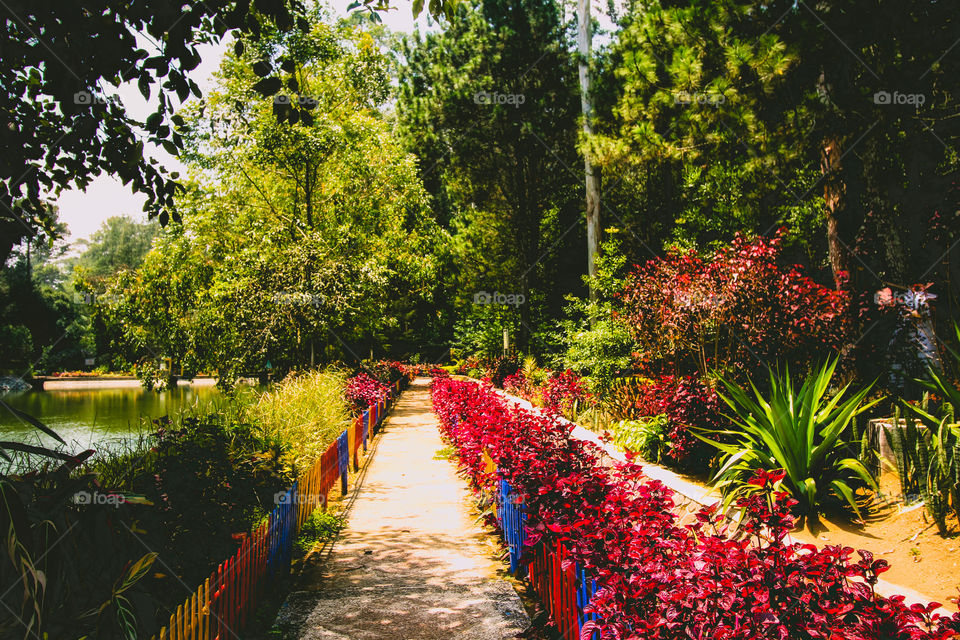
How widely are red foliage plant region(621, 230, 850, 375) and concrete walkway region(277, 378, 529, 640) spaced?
375 cm

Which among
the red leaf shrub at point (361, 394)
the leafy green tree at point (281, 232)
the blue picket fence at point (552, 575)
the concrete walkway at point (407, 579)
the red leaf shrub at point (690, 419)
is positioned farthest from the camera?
the leafy green tree at point (281, 232)

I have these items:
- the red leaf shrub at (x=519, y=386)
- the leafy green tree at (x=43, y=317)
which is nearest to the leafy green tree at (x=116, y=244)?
the leafy green tree at (x=43, y=317)

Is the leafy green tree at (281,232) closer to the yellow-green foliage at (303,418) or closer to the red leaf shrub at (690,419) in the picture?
the yellow-green foliage at (303,418)

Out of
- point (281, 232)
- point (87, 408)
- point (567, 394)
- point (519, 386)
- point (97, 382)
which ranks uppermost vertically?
point (281, 232)

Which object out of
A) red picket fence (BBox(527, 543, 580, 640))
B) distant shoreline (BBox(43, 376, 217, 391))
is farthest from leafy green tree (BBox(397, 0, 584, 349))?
distant shoreline (BBox(43, 376, 217, 391))

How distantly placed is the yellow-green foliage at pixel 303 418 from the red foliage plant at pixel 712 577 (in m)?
4.34

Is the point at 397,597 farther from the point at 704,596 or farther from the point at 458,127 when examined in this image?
the point at 458,127

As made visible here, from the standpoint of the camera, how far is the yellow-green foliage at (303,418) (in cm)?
759

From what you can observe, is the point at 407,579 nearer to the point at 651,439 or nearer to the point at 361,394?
the point at 651,439

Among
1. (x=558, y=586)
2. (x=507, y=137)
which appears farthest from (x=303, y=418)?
(x=507, y=137)

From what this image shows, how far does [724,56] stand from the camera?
29.6ft

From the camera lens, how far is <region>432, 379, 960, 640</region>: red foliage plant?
2041 millimetres

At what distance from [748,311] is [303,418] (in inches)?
254

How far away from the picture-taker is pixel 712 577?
7.45ft
